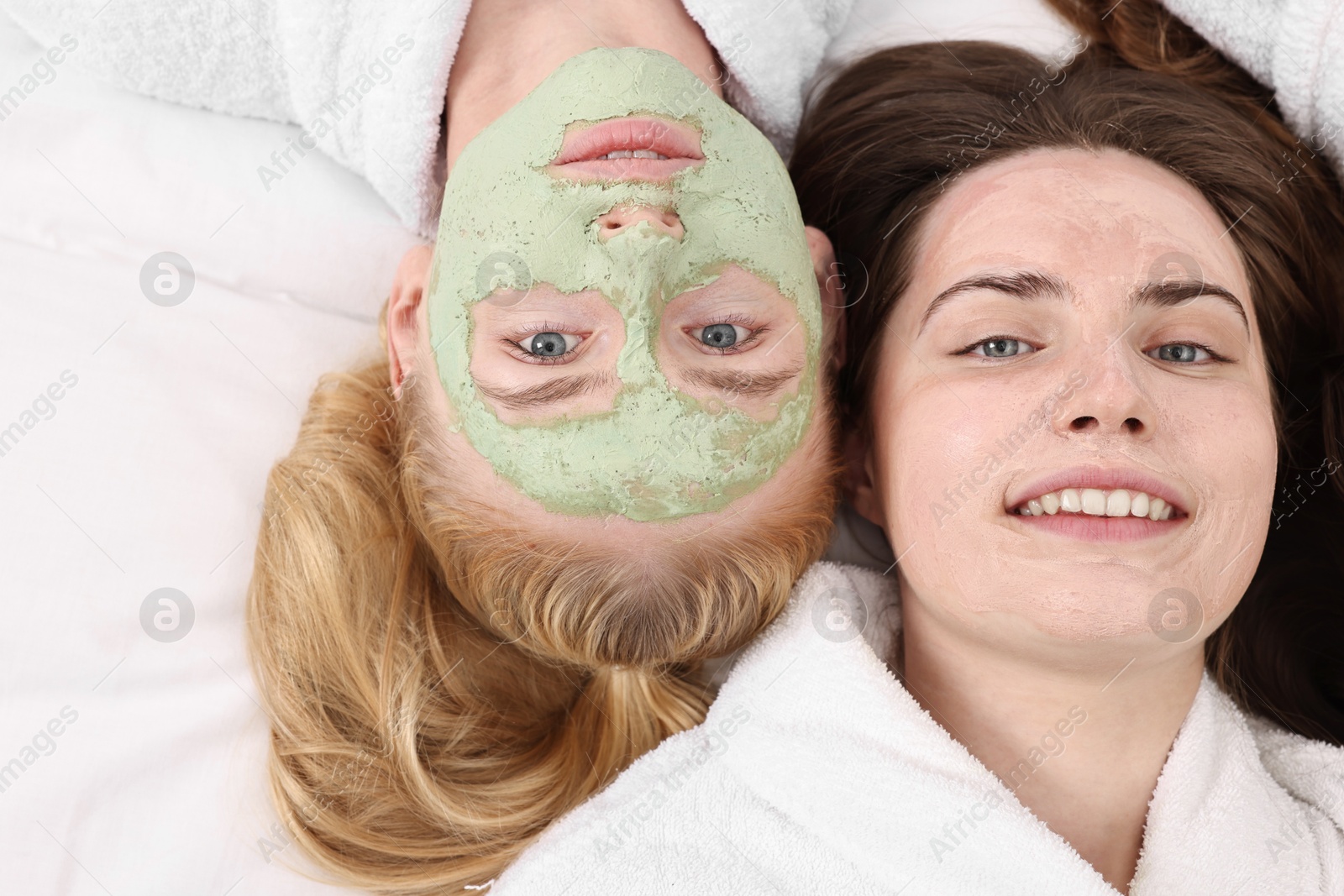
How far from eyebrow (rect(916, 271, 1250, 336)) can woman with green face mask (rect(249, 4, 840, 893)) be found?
21 cm

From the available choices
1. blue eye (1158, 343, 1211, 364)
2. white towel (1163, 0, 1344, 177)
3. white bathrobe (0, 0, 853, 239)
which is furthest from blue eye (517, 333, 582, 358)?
white towel (1163, 0, 1344, 177)

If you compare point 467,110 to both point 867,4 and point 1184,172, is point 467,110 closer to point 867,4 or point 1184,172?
point 867,4

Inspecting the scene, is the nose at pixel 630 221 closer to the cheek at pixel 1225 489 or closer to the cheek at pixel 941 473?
the cheek at pixel 941 473

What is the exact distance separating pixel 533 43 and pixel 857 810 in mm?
1087

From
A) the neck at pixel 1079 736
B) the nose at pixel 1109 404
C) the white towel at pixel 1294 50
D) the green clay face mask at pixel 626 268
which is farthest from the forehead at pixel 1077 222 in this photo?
the neck at pixel 1079 736

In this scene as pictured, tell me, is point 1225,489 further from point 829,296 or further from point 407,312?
point 407,312

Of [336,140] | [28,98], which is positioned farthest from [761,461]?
[28,98]

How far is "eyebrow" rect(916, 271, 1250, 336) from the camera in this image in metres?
1.31

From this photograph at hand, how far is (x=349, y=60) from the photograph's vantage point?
1.60 metres

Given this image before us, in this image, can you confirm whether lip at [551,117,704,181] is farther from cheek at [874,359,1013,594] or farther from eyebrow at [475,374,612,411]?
cheek at [874,359,1013,594]

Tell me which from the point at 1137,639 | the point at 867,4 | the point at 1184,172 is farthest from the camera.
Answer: the point at 867,4

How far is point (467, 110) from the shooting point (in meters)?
1.53

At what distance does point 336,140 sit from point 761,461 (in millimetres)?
858

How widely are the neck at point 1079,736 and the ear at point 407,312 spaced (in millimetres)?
755
